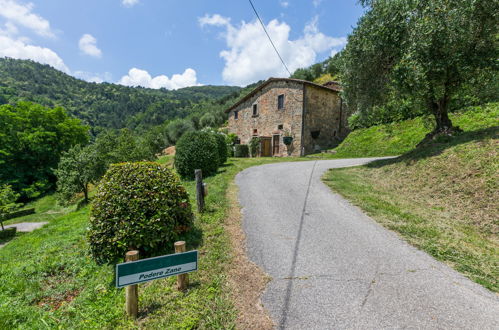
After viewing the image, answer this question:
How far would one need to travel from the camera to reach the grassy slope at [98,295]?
282 centimetres

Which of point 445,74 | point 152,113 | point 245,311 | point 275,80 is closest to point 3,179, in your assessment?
point 275,80

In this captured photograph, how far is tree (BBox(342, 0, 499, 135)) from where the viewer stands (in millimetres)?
8445

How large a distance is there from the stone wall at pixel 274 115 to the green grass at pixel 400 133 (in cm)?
408

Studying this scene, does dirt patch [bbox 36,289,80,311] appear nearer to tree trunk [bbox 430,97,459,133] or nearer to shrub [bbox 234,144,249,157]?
tree trunk [bbox 430,97,459,133]

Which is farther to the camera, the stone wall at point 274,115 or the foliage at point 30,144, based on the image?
the foliage at point 30,144

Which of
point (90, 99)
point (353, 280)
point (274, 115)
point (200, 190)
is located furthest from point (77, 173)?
point (90, 99)

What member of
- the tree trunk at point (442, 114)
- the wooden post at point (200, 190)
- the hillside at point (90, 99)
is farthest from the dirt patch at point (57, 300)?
the hillside at point (90, 99)

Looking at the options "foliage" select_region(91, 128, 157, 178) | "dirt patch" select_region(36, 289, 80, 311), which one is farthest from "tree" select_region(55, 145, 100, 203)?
"dirt patch" select_region(36, 289, 80, 311)

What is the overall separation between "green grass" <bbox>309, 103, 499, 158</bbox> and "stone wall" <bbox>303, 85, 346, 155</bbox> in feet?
6.31

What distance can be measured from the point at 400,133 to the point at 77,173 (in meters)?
26.1

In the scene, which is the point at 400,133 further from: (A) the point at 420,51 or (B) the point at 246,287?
(B) the point at 246,287

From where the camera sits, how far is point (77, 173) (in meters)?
18.5

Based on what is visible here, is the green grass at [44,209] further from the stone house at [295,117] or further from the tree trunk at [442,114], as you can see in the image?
the tree trunk at [442,114]

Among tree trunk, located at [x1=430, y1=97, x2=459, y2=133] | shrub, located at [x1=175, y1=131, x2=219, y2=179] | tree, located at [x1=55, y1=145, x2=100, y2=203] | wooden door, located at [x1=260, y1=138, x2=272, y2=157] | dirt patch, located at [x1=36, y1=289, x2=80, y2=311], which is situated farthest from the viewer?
wooden door, located at [x1=260, y1=138, x2=272, y2=157]
